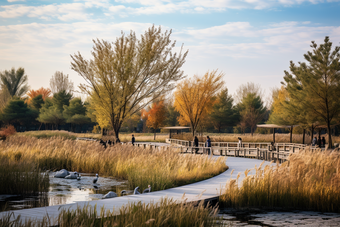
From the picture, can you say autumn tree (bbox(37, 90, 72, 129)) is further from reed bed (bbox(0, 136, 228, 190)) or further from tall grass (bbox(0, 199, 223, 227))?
tall grass (bbox(0, 199, 223, 227))

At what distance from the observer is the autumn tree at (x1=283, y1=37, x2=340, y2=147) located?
89.2 ft

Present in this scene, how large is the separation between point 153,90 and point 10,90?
54.1 m

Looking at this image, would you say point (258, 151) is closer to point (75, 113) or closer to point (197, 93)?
point (197, 93)

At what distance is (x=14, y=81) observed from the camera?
64625mm

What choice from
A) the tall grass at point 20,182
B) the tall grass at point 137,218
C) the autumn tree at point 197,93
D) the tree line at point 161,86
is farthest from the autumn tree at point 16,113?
the tall grass at point 137,218

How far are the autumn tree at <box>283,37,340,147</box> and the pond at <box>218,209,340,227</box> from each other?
68.8ft

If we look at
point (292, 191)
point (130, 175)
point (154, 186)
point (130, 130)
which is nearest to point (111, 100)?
point (130, 175)

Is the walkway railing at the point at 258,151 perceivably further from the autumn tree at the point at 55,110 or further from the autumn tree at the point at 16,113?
the autumn tree at the point at 55,110

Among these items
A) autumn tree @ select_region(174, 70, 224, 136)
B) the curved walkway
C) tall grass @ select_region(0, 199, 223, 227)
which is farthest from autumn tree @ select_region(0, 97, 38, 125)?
tall grass @ select_region(0, 199, 223, 227)

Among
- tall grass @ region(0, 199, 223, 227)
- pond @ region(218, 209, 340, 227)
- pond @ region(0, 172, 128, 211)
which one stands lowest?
pond @ region(0, 172, 128, 211)

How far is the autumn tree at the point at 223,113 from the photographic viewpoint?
65250 millimetres

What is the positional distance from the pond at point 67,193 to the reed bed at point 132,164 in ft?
2.46

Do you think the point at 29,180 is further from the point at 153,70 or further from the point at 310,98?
the point at 310,98

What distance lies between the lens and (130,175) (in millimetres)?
10844
